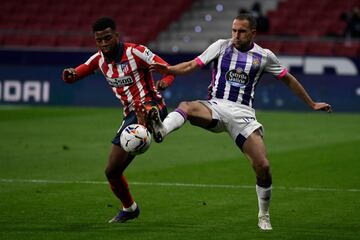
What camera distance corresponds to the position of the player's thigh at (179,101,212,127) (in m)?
9.36

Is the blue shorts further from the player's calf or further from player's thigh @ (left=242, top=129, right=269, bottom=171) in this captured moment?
player's thigh @ (left=242, top=129, right=269, bottom=171)

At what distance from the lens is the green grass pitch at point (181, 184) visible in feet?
31.2

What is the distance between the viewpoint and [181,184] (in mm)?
13234

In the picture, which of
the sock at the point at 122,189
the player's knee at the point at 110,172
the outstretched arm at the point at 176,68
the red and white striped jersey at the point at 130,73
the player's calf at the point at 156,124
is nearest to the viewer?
the player's calf at the point at 156,124

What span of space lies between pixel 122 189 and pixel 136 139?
130 cm

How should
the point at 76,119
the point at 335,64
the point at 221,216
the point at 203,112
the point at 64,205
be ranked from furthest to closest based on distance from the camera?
the point at 335,64, the point at 76,119, the point at 64,205, the point at 221,216, the point at 203,112

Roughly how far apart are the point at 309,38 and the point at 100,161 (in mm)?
12929

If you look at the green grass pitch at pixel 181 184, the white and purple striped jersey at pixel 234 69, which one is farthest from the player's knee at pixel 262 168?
the white and purple striped jersey at pixel 234 69

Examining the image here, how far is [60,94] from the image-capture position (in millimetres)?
27141

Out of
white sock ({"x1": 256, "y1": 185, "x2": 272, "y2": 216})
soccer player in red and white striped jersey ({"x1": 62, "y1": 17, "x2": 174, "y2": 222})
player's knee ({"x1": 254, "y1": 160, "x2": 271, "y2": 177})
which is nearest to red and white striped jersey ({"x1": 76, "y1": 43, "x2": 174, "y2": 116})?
soccer player in red and white striped jersey ({"x1": 62, "y1": 17, "x2": 174, "y2": 222})

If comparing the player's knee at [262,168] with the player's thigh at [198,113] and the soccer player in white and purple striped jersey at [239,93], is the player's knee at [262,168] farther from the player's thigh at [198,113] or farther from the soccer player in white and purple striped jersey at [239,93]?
the player's thigh at [198,113]

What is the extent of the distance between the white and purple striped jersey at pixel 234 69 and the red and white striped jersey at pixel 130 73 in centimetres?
59

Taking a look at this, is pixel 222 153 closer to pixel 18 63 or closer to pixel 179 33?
pixel 18 63

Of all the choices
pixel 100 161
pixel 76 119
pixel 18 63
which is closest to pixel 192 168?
pixel 100 161
